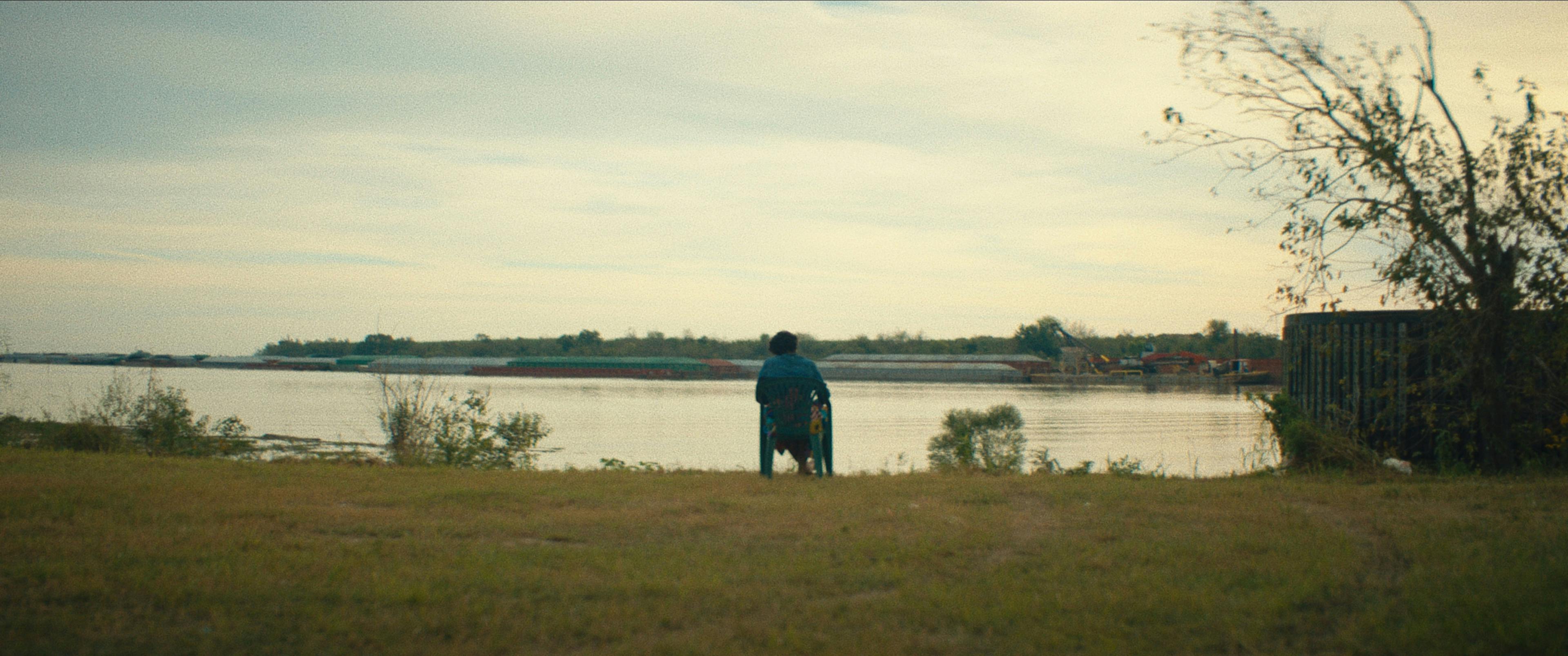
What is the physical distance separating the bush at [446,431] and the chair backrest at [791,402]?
229 inches

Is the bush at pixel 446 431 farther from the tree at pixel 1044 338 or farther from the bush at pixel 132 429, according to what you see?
the tree at pixel 1044 338

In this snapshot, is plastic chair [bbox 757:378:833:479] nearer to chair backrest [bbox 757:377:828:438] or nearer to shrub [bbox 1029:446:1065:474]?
chair backrest [bbox 757:377:828:438]

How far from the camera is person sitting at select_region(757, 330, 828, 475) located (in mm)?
9750

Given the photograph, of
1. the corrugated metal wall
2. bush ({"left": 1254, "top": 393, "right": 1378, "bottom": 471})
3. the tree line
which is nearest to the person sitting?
bush ({"left": 1254, "top": 393, "right": 1378, "bottom": 471})

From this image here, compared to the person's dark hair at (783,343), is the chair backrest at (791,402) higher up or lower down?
lower down

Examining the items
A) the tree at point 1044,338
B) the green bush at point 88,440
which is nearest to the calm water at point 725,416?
the green bush at point 88,440

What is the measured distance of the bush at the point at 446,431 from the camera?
14.8 meters

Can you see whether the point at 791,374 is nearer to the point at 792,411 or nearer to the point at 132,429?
the point at 792,411

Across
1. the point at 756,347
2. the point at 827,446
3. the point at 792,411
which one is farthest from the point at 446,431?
the point at 756,347

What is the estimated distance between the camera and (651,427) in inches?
1320

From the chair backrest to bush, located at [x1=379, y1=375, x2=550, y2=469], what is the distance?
5.83 m

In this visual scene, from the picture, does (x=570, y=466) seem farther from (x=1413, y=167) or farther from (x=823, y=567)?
(x=1413, y=167)

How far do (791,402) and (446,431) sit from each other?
820 cm

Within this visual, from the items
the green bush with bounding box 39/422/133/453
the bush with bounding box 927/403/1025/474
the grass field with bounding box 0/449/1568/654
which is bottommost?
the bush with bounding box 927/403/1025/474
